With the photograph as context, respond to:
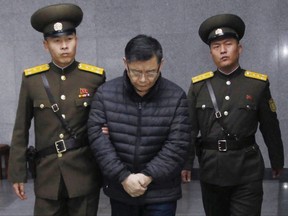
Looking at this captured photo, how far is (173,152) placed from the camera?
209 centimetres

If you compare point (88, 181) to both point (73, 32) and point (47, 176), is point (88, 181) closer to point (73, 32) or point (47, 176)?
point (47, 176)

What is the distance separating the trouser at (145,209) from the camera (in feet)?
7.06

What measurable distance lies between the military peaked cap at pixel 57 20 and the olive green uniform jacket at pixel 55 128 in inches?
8.4

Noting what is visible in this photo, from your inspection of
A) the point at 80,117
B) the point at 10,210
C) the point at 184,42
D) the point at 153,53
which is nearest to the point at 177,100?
the point at 153,53

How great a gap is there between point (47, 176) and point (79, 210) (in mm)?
271

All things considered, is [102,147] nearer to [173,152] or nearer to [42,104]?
[173,152]

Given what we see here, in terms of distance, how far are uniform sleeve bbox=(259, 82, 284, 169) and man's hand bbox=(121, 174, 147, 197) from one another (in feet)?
3.44

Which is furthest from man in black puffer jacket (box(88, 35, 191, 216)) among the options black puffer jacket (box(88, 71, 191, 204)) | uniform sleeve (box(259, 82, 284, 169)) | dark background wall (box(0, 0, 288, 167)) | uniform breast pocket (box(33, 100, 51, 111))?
dark background wall (box(0, 0, 288, 167))

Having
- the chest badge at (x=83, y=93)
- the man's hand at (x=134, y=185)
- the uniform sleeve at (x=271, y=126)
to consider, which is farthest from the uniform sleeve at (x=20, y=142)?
the uniform sleeve at (x=271, y=126)

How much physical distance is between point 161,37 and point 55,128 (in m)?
2.90

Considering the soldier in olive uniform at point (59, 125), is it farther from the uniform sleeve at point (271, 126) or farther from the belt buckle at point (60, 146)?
the uniform sleeve at point (271, 126)

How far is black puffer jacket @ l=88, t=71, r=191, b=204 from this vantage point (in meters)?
2.09

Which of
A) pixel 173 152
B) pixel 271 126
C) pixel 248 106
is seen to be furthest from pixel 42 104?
pixel 271 126

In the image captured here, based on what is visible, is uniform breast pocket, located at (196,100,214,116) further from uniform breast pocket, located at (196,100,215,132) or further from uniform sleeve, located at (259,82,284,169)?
uniform sleeve, located at (259,82,284,169)
